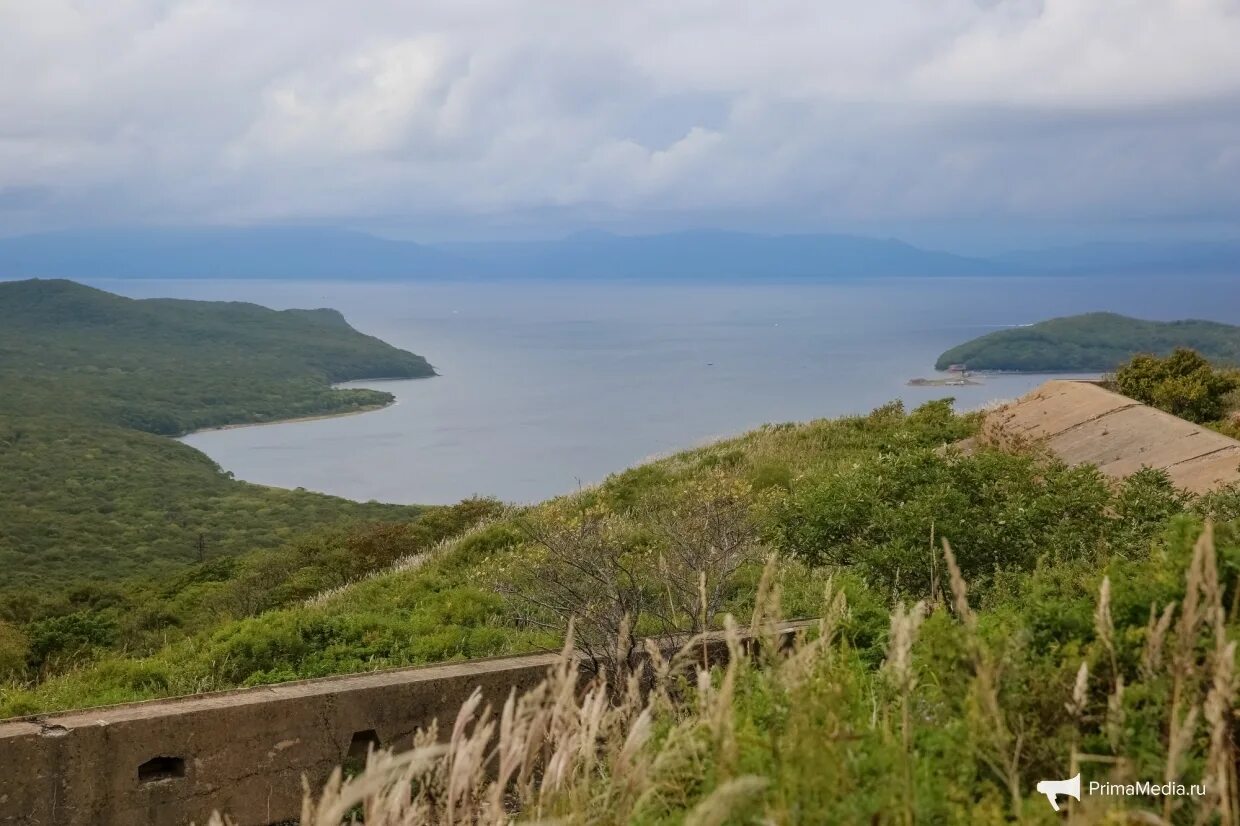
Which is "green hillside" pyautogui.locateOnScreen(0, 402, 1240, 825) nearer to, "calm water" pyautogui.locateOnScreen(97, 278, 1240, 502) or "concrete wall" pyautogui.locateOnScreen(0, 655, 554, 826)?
"concrete wall" pyautogui.locateOnScreen(0, 655, 554, 826)

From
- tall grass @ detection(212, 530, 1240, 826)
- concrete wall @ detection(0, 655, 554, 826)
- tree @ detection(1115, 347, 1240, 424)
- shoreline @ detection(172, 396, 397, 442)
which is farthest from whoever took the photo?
shoreline @ detection(172, 396, 397, 442)

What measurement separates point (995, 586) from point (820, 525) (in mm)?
1699

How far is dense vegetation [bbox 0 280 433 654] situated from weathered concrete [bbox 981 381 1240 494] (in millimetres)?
12994

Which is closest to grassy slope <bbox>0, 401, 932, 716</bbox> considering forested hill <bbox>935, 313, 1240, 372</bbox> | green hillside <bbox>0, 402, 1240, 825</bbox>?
green hillside <bbox>0, 402, 1240, 825</bbox>

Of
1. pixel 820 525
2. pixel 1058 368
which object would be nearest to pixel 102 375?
pixel 1058 368

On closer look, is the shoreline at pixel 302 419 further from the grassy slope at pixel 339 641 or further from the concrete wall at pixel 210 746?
the concrete wall at pixel 210 746

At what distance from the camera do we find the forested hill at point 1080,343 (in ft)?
355

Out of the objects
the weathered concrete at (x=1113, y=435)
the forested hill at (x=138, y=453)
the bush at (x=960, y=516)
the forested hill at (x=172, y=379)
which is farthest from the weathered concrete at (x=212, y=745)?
the forested hill at (x=172, y=379)

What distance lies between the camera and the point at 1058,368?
11100cm

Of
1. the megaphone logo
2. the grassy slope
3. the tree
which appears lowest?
the grassy slope

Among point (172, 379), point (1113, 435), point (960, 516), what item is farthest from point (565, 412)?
point (960, 516)

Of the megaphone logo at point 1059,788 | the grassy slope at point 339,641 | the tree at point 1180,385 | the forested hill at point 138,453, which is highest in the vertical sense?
the tree at point 1180,385

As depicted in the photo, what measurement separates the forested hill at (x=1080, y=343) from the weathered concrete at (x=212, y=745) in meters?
107

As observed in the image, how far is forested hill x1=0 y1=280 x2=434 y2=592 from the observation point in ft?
227
